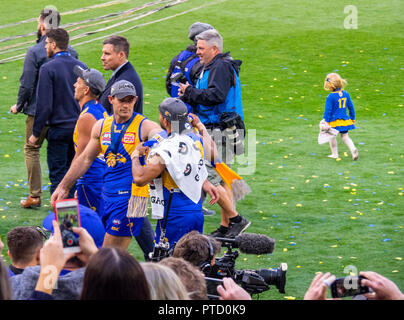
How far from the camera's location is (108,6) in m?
26.6

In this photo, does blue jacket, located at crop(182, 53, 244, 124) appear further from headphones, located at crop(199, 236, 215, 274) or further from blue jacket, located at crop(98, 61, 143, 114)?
headphones, located at crop(199, 236, 215, 274)

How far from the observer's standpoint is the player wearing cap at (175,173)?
19.7 feet

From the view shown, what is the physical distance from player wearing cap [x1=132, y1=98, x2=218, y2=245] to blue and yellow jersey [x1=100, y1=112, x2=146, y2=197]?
39cm

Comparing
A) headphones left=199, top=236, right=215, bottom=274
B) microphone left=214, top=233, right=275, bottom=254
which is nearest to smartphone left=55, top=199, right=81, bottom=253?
headphones left=199, top=236, right=215, bottom=274

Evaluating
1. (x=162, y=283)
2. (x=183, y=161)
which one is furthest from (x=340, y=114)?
(x=162, y=283)

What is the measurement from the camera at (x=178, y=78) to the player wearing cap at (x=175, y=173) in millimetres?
2423

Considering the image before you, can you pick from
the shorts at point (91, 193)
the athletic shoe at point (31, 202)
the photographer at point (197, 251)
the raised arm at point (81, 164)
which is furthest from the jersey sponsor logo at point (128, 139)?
the athletic shoe at point (31, 202)

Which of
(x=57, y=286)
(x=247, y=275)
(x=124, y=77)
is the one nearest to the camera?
(x=57, y=286)

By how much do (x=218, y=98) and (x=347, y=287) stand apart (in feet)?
16.0

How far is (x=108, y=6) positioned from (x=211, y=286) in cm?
2305

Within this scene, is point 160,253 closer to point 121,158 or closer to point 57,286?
point 121,158

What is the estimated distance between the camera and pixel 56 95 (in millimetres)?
8711

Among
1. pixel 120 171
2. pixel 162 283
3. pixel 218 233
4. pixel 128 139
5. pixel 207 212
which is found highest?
pixel 128 139

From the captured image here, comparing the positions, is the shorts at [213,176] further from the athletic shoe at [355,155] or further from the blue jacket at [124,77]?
the athletic shoe at [355,155]
